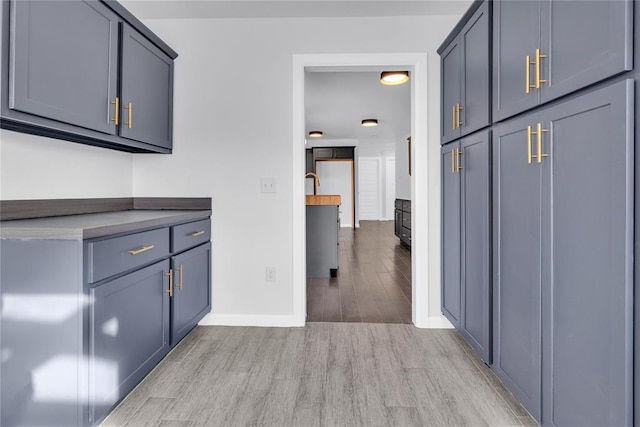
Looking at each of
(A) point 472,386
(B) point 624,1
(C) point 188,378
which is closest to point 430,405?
(A) point 472,386

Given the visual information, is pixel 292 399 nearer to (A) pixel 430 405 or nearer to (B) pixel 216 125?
(A) pixel 430 405

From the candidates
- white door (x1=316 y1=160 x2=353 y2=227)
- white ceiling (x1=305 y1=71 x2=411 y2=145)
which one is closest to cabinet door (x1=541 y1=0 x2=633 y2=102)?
white ceiling (x1=305 y1=71 x2=411 y2=145)

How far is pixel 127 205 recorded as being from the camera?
270 centimetres

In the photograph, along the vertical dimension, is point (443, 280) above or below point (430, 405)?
above

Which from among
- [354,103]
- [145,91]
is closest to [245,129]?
[145,91]

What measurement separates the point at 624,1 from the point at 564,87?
0.29 metres

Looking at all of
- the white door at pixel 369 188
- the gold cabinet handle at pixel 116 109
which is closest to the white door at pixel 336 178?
the white door at pixel 369 188

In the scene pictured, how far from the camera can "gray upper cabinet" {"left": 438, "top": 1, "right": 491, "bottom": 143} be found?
6.15 feet

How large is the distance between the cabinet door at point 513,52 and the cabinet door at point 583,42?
0.07m

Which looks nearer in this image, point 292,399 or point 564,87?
point 564,87

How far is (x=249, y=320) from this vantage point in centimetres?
274

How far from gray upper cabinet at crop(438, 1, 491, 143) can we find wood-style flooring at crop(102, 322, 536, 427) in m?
1.33

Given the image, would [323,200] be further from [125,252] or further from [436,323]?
[125,252]

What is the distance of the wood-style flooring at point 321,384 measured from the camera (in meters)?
1.62
